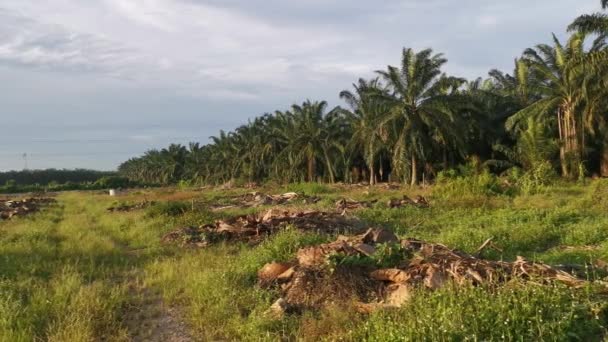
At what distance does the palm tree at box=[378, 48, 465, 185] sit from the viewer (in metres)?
30.0

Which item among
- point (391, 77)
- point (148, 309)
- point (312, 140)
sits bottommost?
point (148, 309)

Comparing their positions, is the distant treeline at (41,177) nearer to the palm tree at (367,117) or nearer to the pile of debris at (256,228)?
the palm tree at (367,117)

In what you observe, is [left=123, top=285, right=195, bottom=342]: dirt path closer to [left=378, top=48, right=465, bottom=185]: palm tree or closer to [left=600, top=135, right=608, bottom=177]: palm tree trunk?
A: [left=378, top=48, right=465, bottom=185]: palm tree

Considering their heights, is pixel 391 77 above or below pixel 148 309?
above

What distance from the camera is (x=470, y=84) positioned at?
40438 mm

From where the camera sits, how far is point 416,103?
31.7m

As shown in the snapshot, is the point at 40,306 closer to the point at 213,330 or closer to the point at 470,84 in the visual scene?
the point at 213,330

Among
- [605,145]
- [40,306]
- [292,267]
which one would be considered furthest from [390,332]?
[605,145]

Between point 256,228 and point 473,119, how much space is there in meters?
25.3

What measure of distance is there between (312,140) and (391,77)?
41.1 feet

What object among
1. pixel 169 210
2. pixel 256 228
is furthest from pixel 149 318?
pixel 169 210

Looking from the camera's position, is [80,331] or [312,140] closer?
[80,331]

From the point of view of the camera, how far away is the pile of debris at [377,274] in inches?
212

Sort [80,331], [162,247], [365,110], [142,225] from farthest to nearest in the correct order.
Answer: [365,110] → [142,225] → [162,247] → [80,331]
